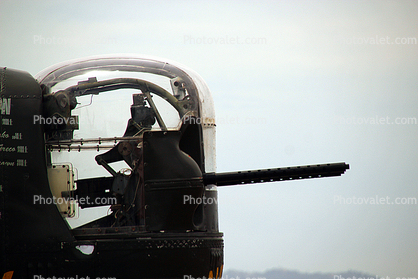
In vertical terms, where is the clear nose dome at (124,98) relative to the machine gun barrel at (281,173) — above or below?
above

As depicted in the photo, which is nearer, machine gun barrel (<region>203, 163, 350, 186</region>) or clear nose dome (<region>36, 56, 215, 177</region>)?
clear nose dome (<region>36, 56, 215, 177</region>)

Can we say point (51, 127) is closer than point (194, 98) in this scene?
Yes

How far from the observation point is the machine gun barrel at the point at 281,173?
7.07 metres

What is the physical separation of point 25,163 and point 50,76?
4.75 feet

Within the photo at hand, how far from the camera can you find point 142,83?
7082 mm

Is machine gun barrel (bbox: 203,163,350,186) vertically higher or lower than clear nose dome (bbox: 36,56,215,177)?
lower

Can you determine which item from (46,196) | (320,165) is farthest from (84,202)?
(320,165)

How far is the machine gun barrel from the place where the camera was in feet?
23.2

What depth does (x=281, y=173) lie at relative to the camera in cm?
709

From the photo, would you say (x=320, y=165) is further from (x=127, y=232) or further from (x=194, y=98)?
(x=127, y=232)

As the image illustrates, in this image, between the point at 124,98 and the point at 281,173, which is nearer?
the point at 124,98

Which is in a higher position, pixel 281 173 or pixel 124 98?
pixel 124 98

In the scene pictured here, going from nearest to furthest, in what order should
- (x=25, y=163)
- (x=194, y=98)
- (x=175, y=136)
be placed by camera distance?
1. (x=25, y=163)
2. (x=175, y=136)
3. (x=194, y=98)

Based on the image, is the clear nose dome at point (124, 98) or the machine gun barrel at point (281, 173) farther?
the machine gun barrel at point (281, 173)
